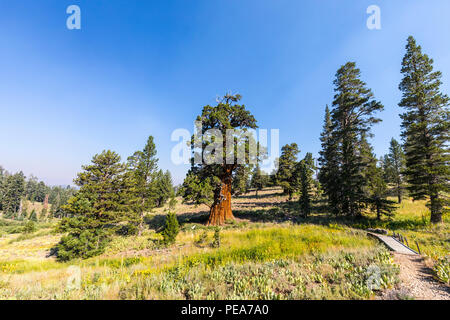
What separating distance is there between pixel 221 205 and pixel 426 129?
20.6m

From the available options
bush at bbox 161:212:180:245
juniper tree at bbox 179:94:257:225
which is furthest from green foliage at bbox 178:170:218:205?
bush at bbox 161:212:180:245

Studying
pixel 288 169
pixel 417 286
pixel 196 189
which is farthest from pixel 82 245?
pixel 288 169

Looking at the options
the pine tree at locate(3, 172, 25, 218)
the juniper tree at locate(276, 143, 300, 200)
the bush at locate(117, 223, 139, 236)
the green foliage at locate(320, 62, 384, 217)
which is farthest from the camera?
the pine tree at locate(3, 172, 25, 218)

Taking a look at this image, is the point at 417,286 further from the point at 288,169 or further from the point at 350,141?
the point at 288,169

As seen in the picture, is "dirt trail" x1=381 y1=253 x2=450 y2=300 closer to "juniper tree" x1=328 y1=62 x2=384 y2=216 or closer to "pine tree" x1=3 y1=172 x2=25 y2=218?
"juniper tree" x1=328 y1=62 x2=384 y2=216

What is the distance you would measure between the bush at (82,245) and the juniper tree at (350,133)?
2622cm

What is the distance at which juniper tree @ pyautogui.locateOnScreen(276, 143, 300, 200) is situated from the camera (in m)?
35.1

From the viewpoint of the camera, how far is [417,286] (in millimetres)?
4203

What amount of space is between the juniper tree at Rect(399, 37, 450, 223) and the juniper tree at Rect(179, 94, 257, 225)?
1445cm

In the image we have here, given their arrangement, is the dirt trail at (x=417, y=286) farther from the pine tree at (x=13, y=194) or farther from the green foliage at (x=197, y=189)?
the pine tree at (x=13, y=194)

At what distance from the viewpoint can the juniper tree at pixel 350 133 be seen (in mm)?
16812

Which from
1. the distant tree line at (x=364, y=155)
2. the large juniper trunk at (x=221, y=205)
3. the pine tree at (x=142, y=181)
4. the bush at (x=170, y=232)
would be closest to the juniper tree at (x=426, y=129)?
the distant tree line at (x=364, y=155)

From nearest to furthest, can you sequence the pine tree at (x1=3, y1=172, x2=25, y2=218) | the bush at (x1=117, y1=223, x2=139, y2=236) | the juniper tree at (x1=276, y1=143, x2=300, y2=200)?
the bush at (x1=117, y1=223, x2=139, y2=236) → the juniper tree at (x1=276, y1=143, x2=300, y2=200) → the pine tree at (x1=3, y1=172, x2=25, y2=218)
